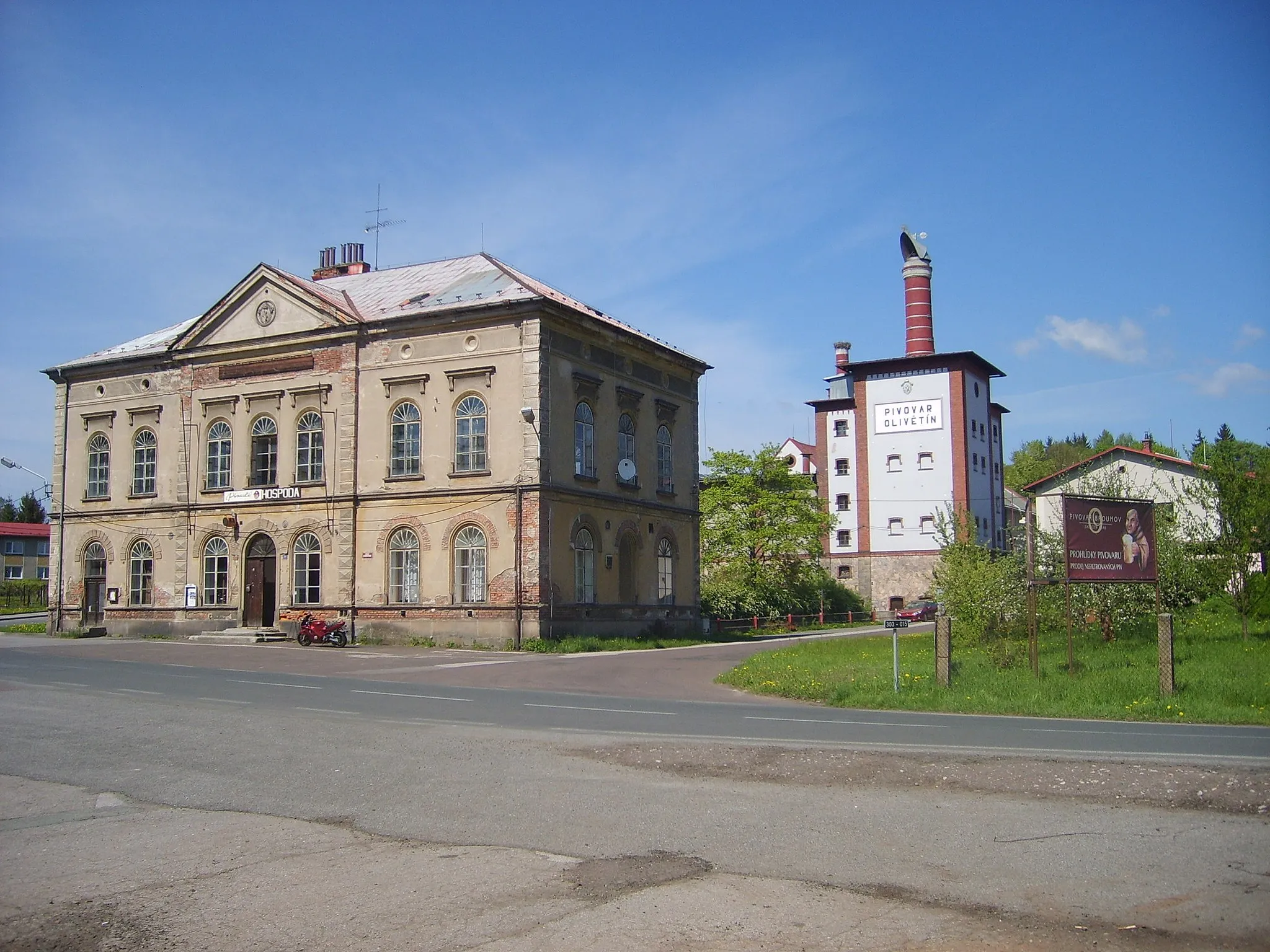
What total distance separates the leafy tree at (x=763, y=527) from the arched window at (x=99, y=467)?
92.7 ft

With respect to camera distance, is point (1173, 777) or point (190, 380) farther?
point (190, 380)

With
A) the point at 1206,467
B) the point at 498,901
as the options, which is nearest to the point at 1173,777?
the point at 498,901

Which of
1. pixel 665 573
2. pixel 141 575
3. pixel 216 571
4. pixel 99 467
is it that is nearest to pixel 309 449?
pixel 216 571

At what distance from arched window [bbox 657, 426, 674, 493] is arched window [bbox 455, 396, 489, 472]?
314 inches

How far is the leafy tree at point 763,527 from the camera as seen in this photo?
60.4m

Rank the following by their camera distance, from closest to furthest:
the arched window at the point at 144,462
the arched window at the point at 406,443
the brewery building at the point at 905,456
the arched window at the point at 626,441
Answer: the arched window at the point at 406,443 → the arched window at the point at 626,441 → the arched window at the point at 144,462 → the brewery building at the point at 905,456

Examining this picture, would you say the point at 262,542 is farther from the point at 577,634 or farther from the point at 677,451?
the point at 677,451

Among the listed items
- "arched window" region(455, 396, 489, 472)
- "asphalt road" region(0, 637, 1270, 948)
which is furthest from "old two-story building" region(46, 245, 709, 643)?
"asphalt road" region(0, 637, 1270, 948)

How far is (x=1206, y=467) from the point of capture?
2717 cm

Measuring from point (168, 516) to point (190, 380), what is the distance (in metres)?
5.05

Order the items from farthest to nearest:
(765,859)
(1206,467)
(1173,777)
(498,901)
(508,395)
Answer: (508,395), (1206,467), (1173,777), (765,859), (498,901)

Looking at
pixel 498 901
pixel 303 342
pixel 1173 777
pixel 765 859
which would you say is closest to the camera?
pixel 498 901

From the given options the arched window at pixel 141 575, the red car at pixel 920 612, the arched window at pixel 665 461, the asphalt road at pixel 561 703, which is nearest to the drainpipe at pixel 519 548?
the asphalt road at pixel 561 703

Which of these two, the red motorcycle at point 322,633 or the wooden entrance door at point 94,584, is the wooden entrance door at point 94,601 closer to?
the wooden entrance door at point 94,584
